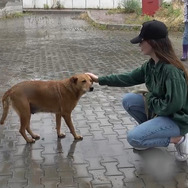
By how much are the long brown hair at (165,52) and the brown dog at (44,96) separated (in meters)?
1.04

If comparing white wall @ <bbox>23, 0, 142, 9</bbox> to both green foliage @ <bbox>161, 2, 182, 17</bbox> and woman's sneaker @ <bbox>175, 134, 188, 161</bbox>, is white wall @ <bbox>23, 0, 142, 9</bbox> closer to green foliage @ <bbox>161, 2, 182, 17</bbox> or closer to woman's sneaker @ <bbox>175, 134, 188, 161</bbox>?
green foliage @ <bbox>161, 2, 182, 17</bbox>

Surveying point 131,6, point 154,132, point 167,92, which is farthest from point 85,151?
point 131,6

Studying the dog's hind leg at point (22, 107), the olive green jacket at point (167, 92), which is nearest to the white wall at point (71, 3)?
the dog's hind leg at point (22, 107)

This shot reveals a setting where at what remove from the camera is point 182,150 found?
428 cm

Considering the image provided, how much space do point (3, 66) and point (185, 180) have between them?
6531 millimetres

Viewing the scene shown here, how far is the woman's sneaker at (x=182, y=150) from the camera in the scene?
424cm

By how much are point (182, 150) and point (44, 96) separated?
1708mm

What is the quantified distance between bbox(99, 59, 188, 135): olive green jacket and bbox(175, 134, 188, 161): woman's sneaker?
164mm

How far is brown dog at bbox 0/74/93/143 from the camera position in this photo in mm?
4617

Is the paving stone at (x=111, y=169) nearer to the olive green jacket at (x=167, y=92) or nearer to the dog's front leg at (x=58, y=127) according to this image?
the olive green jacket at (x=167, y=92)

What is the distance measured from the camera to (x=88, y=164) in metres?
4.32

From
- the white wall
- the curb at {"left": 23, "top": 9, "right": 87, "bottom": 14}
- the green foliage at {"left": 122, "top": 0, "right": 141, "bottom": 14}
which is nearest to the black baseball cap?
the green foliage at {"left": 122, "top": 0, "right": 141, "bottom": 14}

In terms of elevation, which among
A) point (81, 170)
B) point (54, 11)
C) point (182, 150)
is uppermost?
point (54, 11)

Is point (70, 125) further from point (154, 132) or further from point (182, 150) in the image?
point (182, 150)
